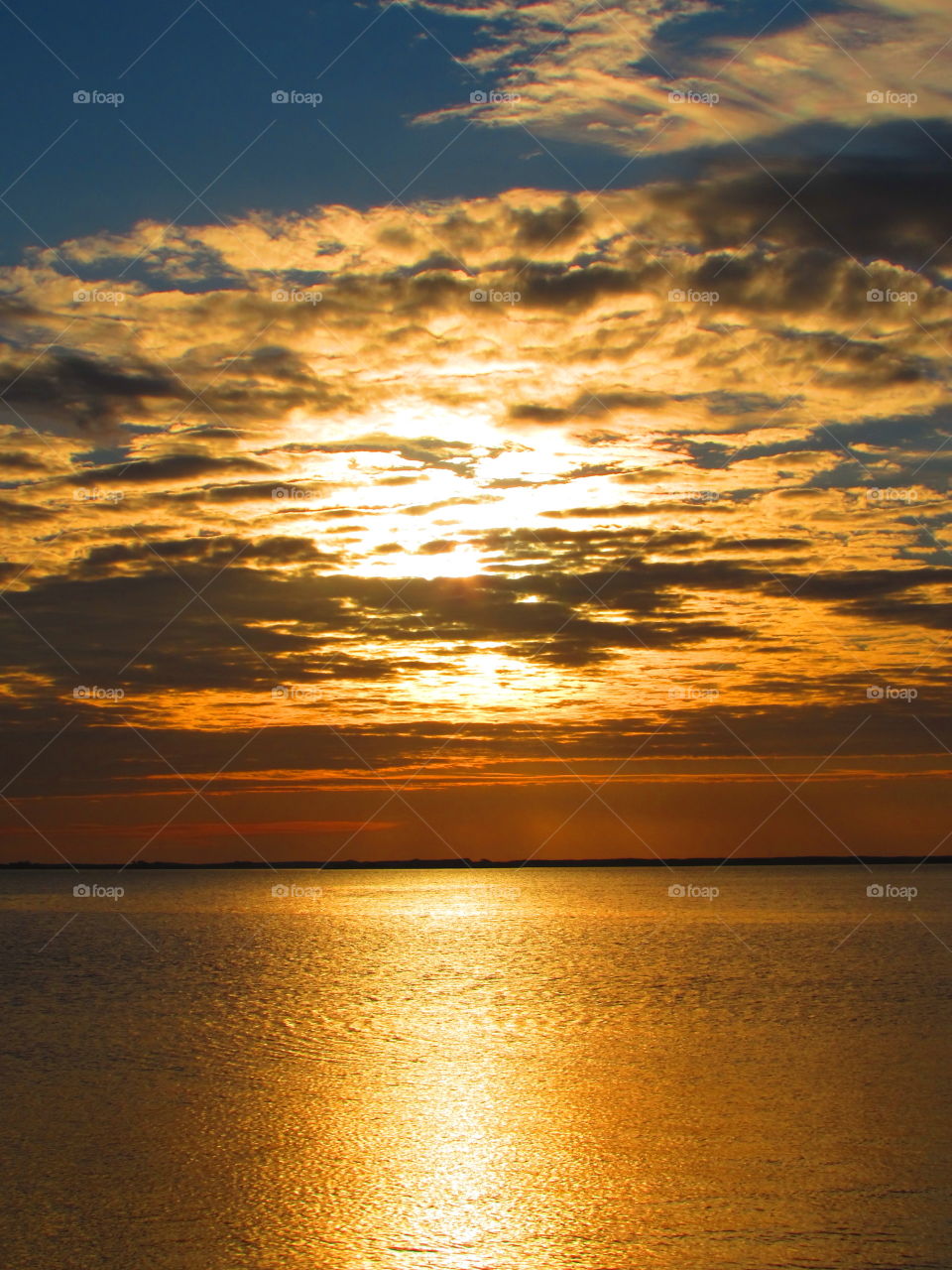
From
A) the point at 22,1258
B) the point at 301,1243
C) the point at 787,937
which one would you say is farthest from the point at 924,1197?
the point at 787,937

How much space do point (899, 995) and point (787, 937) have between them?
30.1 m

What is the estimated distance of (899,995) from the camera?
38.0m

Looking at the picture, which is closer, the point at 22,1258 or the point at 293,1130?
the point at 22,1258

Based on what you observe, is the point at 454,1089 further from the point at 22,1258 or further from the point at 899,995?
the point at 899,995

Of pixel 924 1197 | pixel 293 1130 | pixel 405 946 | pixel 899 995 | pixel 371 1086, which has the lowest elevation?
pixel 405 946

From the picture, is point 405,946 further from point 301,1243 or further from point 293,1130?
point 301,1243

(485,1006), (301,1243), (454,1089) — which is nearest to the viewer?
(301,1243)

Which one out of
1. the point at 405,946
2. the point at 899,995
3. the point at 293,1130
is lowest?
the point at 405,946

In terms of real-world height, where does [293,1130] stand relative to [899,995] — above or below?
above

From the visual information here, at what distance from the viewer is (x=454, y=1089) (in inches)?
866

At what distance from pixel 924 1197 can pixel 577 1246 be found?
4.76m

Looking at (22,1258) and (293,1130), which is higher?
(22,1258)

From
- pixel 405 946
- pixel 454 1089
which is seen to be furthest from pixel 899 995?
pixel 405 946

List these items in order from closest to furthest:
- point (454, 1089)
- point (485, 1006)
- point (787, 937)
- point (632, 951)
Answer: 1. point (454, 1089)
2. point (485, 1006)
3. point (632, 951)
4. point (787, 937)
